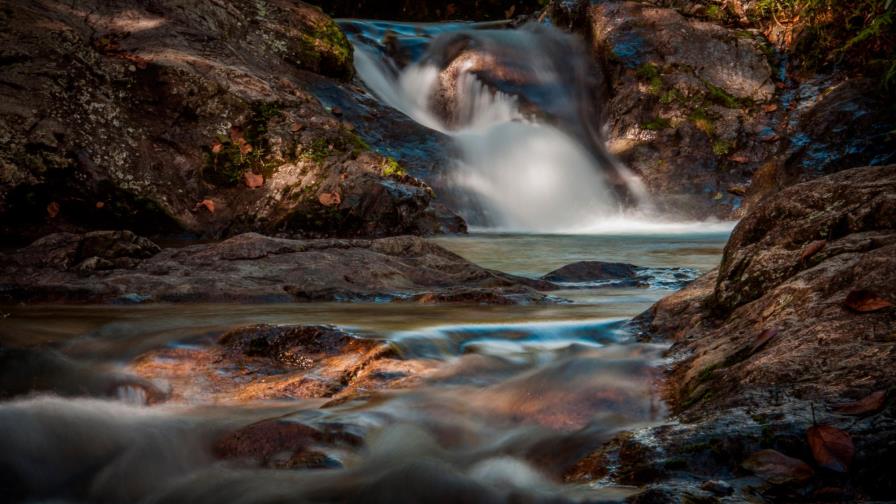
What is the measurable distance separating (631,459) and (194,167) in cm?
683

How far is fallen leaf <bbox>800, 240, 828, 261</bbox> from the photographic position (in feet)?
9.46

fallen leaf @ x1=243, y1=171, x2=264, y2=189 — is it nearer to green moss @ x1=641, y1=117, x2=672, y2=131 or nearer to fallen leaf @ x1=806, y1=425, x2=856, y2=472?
green moss @ x1=641, y1=117, x2=672, y2=131

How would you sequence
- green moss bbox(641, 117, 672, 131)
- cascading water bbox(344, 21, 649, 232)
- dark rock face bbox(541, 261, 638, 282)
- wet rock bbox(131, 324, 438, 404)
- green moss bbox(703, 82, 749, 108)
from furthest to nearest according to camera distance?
green moss bbox(641, 117, 672, 131) → green moss bbox(703, 82, 749, 108) → cascading water bbox(344, 21, 649, 232) → dark rock face bbox(541, 261, 638, 282) → wet rock bbox(131, 324, 438, 404)

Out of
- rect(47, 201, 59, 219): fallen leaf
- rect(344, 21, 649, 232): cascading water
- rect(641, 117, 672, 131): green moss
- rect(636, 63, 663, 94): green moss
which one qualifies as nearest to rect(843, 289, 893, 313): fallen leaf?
rect(47, 201, 59, 219): fallen leaf

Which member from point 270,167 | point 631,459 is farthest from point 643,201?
point 631,459

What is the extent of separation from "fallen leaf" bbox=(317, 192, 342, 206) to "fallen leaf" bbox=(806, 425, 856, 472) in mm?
6415

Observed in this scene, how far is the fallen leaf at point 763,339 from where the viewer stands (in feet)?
8.10

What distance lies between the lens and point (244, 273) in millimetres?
4797

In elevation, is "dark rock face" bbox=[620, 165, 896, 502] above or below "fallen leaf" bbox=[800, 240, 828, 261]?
below

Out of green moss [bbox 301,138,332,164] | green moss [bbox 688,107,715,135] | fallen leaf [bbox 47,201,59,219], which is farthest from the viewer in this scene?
green moss [bbox 688,107,715,135]

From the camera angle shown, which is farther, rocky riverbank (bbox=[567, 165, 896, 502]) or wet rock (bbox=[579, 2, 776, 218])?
wet rock (bbox=[579, 2, 776, 218])

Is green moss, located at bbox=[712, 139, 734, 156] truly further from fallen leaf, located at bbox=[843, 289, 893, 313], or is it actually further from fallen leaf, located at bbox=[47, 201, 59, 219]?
fallen leaf, located at bbox=[843, 289, 893, 313]

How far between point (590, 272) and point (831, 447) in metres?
4.14

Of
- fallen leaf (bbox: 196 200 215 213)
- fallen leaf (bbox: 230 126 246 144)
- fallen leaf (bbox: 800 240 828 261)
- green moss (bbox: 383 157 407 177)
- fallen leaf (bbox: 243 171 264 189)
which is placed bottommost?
fallen leaf (bbox: 800 240 828 261)
